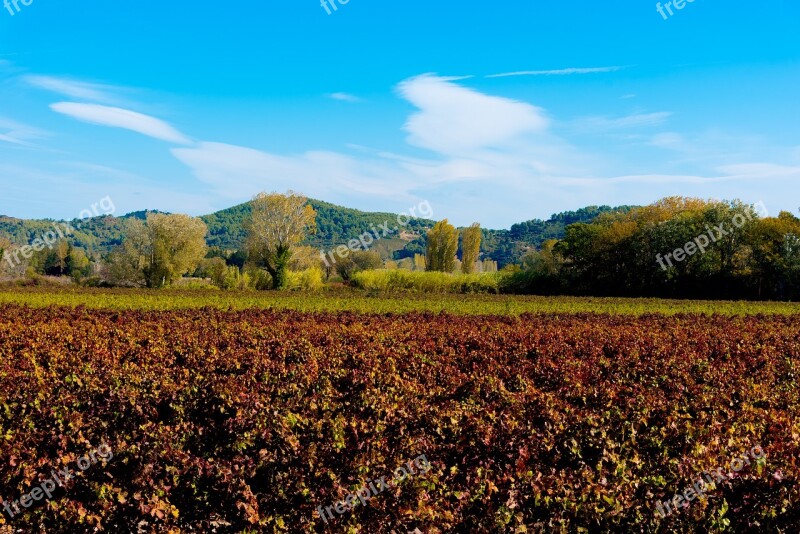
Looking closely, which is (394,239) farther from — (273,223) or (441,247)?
(273,223)

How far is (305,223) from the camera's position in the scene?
183ft

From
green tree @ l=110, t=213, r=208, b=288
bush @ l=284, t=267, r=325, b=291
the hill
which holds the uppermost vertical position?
the hill

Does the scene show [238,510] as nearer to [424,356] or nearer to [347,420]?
[347,420]

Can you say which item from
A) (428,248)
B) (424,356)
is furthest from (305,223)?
(424,356)

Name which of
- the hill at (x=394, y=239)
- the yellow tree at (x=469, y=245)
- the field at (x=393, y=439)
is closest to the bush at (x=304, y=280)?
the yellow tree at (x=469, y=245)

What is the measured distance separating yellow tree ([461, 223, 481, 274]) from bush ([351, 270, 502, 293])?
3149 centimetres


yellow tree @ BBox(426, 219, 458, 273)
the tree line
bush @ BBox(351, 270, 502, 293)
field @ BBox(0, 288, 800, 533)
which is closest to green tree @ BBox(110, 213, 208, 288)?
bush @ BBox(351, 270, 502, 293)

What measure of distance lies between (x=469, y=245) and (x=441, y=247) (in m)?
7.15

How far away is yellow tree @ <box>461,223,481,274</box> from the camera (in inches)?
3273

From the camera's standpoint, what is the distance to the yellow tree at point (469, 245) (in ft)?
273

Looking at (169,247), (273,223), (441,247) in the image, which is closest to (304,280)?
(273,223)

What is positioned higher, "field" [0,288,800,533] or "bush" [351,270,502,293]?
"bush" [351,270,502,293]

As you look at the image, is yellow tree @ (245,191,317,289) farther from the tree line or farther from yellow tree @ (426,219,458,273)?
yellow tree @ (426,219,458,273)

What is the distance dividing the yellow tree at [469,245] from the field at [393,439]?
240 feet
